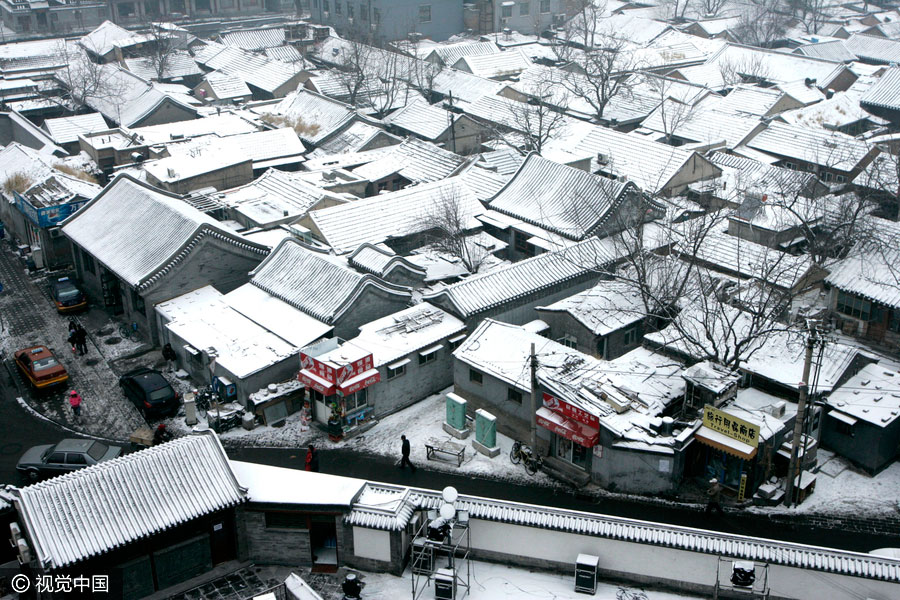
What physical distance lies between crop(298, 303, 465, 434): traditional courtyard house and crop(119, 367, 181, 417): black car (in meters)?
5.97

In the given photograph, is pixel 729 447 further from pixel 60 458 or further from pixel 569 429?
pixel 60 458

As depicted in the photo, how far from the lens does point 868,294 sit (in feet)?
133

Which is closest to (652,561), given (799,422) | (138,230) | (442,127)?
(799,422)

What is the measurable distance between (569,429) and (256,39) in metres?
76.9

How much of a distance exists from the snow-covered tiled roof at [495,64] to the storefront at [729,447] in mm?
58965

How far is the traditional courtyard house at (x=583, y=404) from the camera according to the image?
31.5 meters

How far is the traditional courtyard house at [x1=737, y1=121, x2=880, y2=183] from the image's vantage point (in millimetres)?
57094

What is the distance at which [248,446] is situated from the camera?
35438mm

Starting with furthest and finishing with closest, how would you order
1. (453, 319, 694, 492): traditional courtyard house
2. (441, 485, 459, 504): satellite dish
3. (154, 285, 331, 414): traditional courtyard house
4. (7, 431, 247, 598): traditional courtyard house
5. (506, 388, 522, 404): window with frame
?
(154, 285, 331, 414): traditional courtyard house → (506, 388, 522, 404): window with frame → (453, 319, 694, 492): traditional courtyard house → (441, 485, 459, 504): satellite dish → (7, 431, 247, 598): traditional courtyard house

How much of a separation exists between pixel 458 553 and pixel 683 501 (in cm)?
909

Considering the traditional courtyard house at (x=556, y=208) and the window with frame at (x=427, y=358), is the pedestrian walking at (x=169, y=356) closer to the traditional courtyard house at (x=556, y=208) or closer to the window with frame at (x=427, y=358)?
the window with frame at (x=427, y=358)

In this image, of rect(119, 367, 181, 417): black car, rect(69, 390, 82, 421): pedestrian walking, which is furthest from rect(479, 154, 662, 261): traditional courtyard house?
rect(69, 390, 82, 421): pedestrian walking

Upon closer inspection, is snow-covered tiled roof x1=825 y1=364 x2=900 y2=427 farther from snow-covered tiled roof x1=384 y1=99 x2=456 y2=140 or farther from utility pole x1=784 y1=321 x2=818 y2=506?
snow-covered tiled roof x1=384 y1=99 x2=456 y2=140

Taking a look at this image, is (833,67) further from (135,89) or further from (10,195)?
(10,195)
